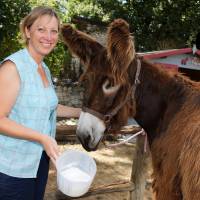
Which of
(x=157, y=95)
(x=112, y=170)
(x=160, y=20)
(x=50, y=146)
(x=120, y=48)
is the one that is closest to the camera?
(x=50, y=146)

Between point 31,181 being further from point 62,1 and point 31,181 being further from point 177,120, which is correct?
point 62,1

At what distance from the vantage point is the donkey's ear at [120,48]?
2.14 meters

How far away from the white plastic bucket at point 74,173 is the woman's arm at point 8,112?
119mm

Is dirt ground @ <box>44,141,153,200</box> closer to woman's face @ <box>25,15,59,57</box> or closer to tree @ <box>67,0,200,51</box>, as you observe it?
woman's face @ <box>25,15,59,57</box>

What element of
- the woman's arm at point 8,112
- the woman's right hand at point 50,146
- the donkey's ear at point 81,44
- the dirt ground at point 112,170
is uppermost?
the donkey's ear at point 81,44

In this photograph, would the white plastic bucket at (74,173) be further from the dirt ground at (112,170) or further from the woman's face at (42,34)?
Result: the dirt ground at (112,170)

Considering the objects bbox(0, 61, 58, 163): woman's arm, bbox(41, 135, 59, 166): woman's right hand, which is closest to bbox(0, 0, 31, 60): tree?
bbox(0, 61, 58, 163): woman's arm

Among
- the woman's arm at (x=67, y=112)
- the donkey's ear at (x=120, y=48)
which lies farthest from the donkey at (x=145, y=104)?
the woman's arm at (x=67, y=112)

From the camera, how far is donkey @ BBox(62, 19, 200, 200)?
214 centimetres

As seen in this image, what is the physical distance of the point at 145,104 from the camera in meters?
2.42

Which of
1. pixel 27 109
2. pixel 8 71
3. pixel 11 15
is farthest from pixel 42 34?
pixel 11 15

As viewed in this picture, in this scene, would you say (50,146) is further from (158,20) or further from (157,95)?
(158,20)

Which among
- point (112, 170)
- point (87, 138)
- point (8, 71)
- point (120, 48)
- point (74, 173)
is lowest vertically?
point (112, 170)

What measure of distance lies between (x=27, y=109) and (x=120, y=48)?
69 cm
